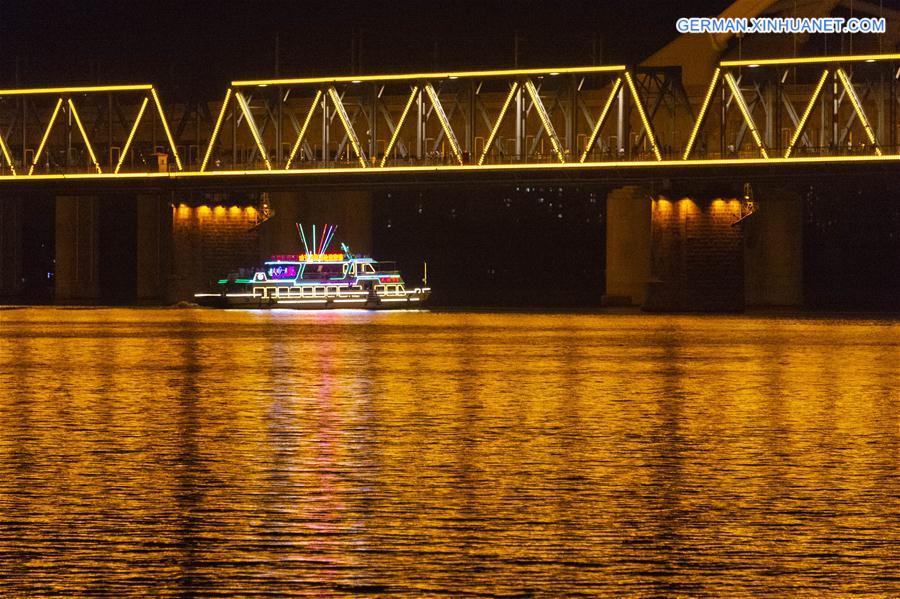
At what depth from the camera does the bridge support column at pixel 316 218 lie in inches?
4931

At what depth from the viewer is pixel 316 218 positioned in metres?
127

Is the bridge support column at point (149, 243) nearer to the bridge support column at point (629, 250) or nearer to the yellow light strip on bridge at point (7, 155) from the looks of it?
the yellow light strip on bridge at point (7, 155)

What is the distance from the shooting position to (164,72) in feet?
399

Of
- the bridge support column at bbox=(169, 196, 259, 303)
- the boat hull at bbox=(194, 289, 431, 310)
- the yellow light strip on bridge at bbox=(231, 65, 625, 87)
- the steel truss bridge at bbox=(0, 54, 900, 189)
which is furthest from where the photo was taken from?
the bridge support column at bbox=(169, 196, 259, 303)

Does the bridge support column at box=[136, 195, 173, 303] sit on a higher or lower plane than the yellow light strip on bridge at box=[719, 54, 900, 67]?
lower

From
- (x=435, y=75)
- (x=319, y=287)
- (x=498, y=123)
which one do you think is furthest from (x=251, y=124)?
(x=498, y=123)

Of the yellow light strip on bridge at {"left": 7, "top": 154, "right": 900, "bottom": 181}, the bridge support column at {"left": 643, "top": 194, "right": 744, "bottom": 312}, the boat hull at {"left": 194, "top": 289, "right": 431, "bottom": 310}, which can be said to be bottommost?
the boat hull at {"left": 194, "top": 289, "right": 431, "bottom": 310}

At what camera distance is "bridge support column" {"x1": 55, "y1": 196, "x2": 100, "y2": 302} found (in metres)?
133

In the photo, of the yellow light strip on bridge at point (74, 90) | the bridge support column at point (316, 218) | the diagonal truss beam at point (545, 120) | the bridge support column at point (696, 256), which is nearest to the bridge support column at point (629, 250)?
the diagonal truss beam at point (545, 120)

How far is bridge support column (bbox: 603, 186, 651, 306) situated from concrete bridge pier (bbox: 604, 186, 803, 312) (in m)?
1.98

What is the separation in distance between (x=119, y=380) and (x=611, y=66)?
7145cm

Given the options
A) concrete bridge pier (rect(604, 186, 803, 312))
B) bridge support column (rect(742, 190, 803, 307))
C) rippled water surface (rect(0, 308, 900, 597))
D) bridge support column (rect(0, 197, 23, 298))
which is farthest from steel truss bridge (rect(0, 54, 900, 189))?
rippled water surface (rect(0, 308, 900, 597))

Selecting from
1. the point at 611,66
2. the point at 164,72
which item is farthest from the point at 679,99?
the point at 164,72

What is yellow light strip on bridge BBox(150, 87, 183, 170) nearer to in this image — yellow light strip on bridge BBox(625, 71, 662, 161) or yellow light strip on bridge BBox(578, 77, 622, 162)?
yellow light strip on bridge BBox(578, 77, 622, 162)
